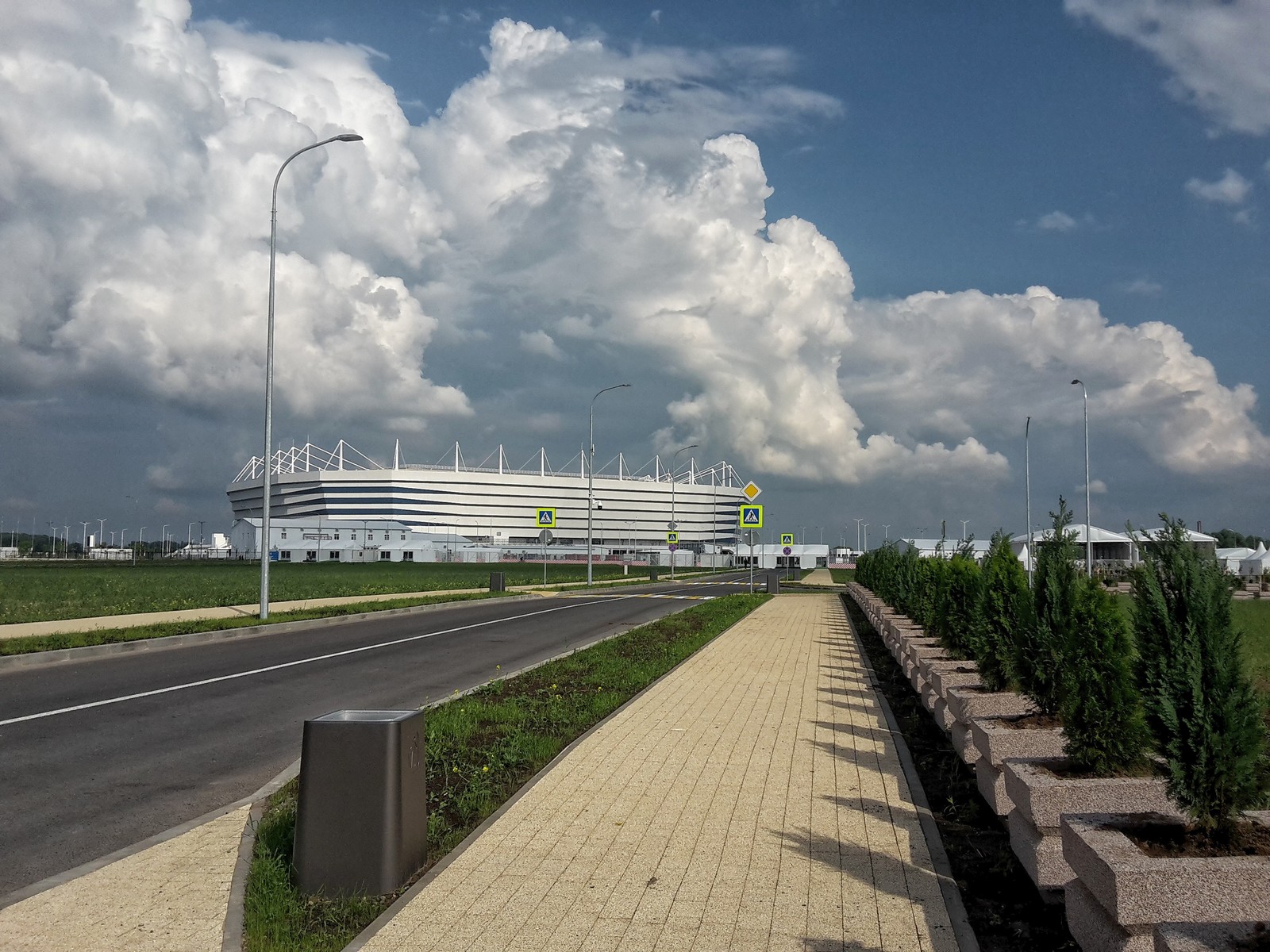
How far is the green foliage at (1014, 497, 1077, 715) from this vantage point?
6773mm

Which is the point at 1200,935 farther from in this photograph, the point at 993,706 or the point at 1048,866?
the point at 993,706

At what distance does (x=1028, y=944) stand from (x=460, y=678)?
1059 cm

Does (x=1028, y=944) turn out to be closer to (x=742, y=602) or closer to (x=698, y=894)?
(x=698, y=894)

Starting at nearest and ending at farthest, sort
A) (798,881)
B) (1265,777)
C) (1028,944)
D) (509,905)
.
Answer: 1. (1265,777)
2. (1028,944)
3. (509,905)
4. (798,881)

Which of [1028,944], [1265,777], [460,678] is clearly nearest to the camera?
[1265,777]

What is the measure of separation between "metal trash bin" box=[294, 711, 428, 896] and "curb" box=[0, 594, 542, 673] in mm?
12665

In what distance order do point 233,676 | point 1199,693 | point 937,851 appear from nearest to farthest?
point 1199,693 → point 937,851 → point 233,676

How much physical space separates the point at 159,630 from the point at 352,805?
650 inches

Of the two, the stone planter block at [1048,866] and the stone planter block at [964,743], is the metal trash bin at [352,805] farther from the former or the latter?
the stone planter block at [964,743]

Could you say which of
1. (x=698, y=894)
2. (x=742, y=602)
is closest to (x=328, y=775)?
(x=698, y=894)

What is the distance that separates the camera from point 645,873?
5441 mm

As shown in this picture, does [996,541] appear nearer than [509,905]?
No

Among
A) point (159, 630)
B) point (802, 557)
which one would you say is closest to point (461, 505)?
point (802, 557)

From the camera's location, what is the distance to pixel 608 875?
5.39m
